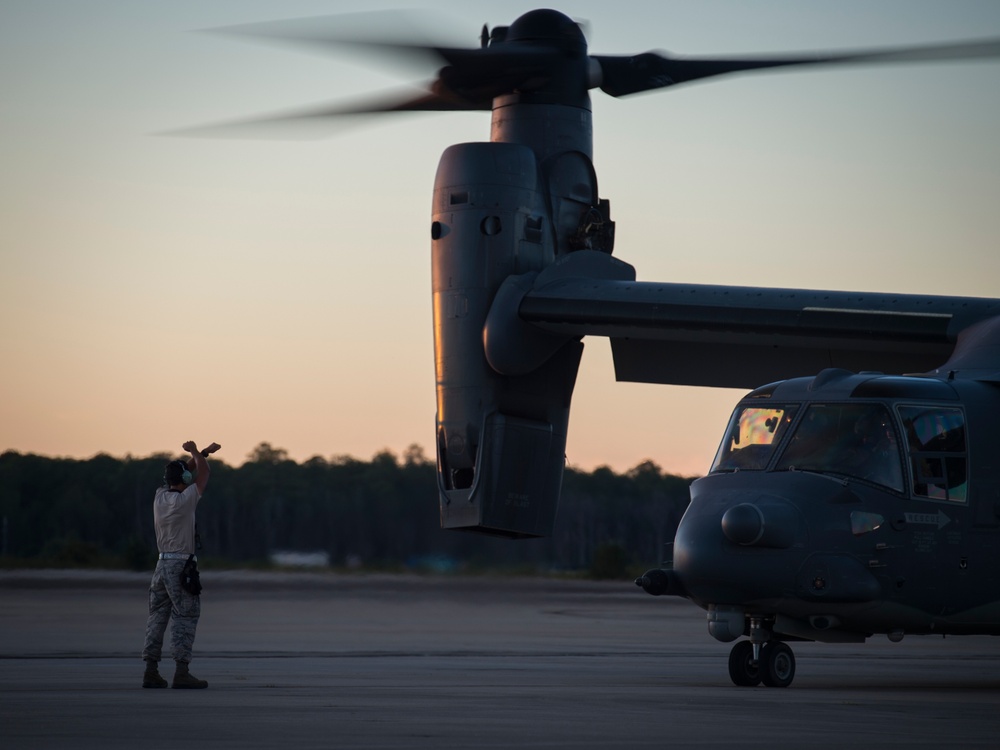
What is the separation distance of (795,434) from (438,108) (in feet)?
38.7

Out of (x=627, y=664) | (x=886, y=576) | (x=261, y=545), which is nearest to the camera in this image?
(x=886, y=576)

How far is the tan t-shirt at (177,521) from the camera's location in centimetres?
1245

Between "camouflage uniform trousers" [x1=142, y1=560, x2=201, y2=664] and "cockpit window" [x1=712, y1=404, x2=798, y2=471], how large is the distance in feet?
15.5

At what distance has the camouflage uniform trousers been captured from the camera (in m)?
12.2

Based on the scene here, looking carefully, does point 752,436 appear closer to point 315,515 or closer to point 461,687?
point 461,687

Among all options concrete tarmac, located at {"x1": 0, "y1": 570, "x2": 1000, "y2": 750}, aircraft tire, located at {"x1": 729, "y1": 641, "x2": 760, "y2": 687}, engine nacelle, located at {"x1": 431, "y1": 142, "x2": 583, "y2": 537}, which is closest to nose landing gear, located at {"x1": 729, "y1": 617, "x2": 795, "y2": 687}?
aircraft tire, located at {"x1": 729, "y1": 641, "x2": 760, "y2": 687}

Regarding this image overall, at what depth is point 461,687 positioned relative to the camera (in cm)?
1249

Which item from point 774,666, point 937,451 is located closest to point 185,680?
point 774,666

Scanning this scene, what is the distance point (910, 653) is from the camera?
21.8 metres

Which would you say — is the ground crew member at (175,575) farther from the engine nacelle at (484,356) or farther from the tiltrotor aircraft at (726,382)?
the engine nacelle at (484,356)

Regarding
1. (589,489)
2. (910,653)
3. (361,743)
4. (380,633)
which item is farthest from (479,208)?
(589,489)

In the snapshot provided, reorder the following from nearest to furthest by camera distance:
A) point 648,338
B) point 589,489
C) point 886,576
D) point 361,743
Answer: point 361,743
point 886,576
point 648,338
point 589,489

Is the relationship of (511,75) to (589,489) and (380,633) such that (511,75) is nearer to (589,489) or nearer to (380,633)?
(380,633)

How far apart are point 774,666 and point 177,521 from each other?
523 cm
